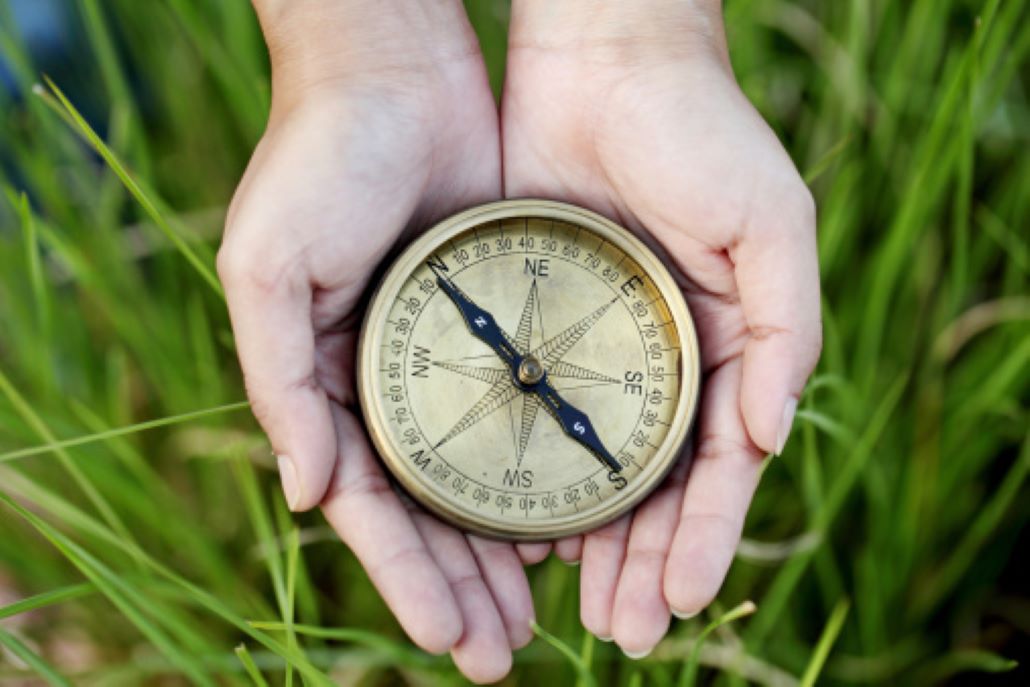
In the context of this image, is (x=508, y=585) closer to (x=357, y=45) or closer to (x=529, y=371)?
(x=529, y=371)

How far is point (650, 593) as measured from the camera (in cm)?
123

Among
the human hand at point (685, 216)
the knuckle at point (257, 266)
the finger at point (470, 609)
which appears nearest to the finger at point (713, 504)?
the human hand at point (685, 216)

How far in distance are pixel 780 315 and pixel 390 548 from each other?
0.55 meters

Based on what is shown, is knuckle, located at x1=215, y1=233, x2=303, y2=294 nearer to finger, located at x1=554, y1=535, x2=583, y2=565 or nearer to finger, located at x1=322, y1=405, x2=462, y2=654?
finger, located at x1=322, y1=405, x2=462, y2=654

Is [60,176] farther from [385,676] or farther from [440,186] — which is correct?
[385,676]

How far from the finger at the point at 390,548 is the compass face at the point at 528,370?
4 centimetres

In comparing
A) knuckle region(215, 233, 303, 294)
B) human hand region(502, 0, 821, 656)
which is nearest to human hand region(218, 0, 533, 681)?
knuckle region(215, 233, 303, 294)

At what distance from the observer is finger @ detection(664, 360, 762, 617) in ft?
3.92

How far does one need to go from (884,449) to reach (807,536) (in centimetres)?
28

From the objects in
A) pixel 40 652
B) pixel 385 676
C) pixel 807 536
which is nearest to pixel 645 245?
pixel 807 536

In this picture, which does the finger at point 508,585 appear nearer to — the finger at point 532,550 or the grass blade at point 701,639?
the finger at point 532,550

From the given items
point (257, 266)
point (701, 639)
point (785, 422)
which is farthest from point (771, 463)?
point (257, 266)

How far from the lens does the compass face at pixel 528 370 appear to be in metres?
1.32

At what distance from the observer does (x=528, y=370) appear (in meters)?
1.31
